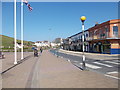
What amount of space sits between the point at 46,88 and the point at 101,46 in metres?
31.7

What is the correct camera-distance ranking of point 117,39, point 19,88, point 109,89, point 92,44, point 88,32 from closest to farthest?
point 109,89 → point 19,88 → point 117,39 → point 92,44 → point 88,32

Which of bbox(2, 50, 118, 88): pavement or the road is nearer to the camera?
bbox(2, 50, 118, 88): pavement

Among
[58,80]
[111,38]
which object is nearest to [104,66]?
[58,80]

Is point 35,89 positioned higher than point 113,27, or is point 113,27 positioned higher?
point 113,27

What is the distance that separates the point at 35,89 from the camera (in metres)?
6.14

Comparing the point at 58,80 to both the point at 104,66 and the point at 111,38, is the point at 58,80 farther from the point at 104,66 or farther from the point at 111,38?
the point at 111,38

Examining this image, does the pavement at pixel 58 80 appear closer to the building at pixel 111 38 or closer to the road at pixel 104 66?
the road at pixel 104 66

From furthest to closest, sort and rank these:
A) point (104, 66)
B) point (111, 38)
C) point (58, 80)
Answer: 1. point (111, 38)
2. point (104, 66)
3. point (58, 80)

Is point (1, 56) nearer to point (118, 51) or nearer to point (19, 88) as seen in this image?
point (19, 88)

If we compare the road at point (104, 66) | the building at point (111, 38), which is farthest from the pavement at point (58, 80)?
the building at point (111, 38)

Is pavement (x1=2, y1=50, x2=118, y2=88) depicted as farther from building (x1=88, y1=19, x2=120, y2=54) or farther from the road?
building (x1=88, y1=19, x2=120, y2=54)

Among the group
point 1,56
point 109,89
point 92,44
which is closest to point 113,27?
point 92,44

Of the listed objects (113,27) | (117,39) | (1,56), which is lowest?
(1,56)

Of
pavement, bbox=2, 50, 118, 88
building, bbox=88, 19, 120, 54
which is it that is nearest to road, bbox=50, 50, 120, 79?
pavement, bbox=2, 50, 118, 88
